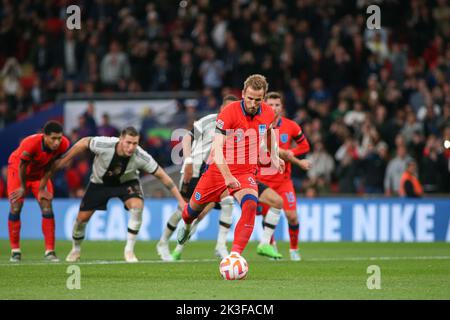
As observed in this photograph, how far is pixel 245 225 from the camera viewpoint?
1098cm

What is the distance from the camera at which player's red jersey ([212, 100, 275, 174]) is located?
11.3 m

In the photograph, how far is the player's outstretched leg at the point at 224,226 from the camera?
1538 centimetres

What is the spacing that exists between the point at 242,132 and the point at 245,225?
47.2 inches

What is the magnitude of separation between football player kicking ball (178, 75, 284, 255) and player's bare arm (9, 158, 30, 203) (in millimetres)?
3306

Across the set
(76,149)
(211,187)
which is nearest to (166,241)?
(76,149)

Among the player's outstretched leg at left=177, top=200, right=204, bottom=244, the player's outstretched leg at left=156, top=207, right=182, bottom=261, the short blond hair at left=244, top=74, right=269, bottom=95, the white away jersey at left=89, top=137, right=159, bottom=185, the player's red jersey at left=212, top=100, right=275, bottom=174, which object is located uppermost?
the short blond hair at left=244, top=74, right=269, bottom=95

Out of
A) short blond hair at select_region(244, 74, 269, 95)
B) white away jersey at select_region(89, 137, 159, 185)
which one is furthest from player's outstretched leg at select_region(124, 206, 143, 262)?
short blond hair at select_region(244, 74, 269, 95)

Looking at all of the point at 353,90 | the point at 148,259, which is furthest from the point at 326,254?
the point at 353,90

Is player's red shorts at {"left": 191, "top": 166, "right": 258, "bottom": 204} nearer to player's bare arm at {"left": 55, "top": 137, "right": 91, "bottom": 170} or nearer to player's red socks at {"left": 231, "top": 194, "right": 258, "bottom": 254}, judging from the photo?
player's red socks at {"left": 231, "top": 194, "right": 258, "bottom": 254}

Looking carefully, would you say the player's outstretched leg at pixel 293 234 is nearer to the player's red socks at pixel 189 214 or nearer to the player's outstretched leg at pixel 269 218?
the player's outstretched leg at pixel 269 218

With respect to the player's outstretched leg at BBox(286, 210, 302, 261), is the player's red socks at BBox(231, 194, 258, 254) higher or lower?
higher

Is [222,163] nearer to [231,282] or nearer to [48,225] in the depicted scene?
[231,282]

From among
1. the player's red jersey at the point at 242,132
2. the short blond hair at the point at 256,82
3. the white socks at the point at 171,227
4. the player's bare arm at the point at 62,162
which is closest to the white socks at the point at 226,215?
the white socks at the point at 171,227

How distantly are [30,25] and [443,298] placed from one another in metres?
22.6
